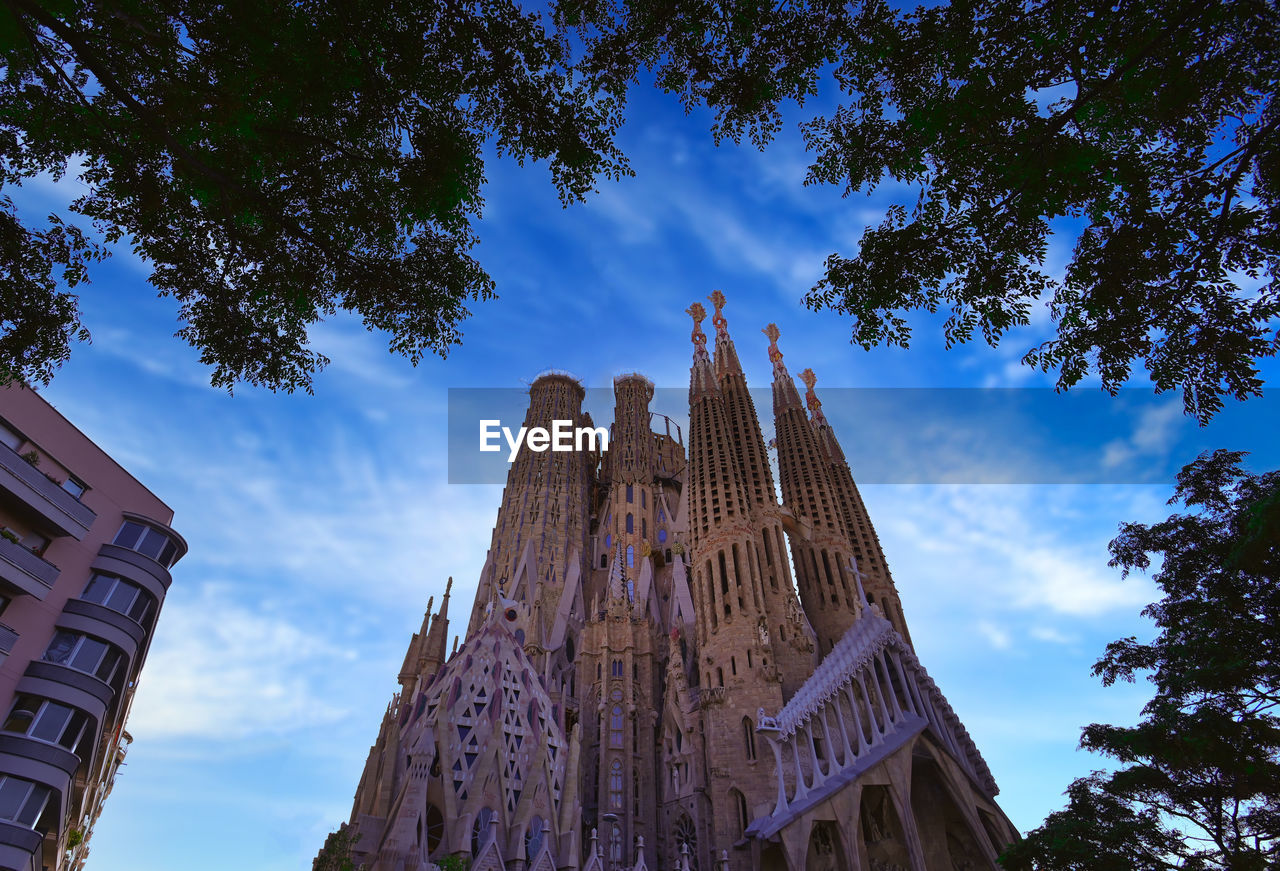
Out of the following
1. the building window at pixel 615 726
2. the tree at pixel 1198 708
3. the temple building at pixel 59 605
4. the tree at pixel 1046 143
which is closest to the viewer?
the tree at pixel 1046 143

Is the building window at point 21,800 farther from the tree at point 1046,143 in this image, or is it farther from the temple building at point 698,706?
the tree at point 1046,143

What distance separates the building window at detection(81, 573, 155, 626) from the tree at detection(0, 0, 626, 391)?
15550 mm

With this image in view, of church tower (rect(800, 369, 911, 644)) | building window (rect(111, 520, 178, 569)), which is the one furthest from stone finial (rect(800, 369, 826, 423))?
→ building window (rect(111, 520, 178, 569))

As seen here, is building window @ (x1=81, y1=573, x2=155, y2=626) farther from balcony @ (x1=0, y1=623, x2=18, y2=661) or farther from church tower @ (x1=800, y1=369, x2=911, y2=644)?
church tower @ (x1=800, y1=369, x2=911, y2=644)

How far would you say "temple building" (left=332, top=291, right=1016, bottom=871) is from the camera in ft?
80.2

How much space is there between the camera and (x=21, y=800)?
1711 centimetres

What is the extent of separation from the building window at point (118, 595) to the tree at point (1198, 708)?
977 inches

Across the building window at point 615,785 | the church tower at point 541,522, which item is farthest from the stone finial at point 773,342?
the building window at point 615,785

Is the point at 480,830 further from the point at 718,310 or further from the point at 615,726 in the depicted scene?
the point at 718,310

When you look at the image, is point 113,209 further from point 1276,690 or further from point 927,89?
point 1276,690

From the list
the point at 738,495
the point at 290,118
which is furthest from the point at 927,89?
the point at 738,495

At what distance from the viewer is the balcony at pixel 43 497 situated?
18.5 m

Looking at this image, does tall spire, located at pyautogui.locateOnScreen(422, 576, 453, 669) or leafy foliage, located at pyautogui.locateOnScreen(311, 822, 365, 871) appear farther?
tall spire, located at pyautogui.locateOnScreen(422, 576, 453, 669)

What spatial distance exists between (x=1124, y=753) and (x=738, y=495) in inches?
924
